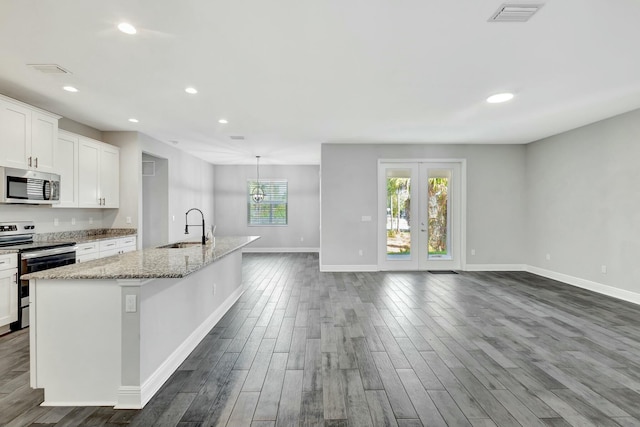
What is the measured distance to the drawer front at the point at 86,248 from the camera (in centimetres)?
403

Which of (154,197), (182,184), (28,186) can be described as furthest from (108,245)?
(182,184)

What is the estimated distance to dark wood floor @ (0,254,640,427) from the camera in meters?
1.96

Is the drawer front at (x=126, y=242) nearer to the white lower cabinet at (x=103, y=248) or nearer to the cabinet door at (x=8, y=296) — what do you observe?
the white lower cabinet at (x=103, y=248)

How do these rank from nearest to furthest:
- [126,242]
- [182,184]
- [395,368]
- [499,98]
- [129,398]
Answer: [129,398] < [395,368] < [499,98] < [126,242] < [182,184]

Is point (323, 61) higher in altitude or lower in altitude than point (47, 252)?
higher

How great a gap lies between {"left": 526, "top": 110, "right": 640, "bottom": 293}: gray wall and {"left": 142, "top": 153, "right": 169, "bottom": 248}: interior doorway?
300 inches

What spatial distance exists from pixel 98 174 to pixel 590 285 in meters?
8.10

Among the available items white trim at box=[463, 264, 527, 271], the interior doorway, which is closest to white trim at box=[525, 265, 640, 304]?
white trim at box=[463, 264, 527, 271]

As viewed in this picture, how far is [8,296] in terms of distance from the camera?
3209 mm

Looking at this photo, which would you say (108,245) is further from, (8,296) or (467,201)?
(467,201)

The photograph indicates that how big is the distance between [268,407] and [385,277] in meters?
4.17

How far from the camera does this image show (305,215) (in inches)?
376

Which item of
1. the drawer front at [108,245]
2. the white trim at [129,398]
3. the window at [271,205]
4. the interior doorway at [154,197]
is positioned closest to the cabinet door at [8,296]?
the drawer front at [108,245]

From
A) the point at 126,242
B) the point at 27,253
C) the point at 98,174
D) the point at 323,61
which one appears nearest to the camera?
the point at 323,61
